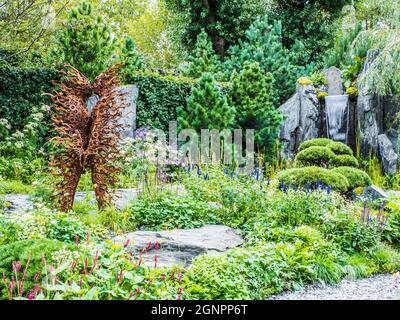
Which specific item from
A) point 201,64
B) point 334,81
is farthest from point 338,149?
point 201,64

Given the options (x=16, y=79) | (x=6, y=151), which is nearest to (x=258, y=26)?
(x=16, y=79)

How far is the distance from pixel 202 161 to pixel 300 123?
4.89 m

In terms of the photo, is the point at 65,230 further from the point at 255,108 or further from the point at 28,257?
the point at 255,108

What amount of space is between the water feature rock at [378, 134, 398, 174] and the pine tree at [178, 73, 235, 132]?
3734mm

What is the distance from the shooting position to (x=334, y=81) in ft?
45.2

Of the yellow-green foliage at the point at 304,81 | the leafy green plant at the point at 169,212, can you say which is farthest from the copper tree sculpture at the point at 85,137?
the yellow-green foliage at the point at 304,81

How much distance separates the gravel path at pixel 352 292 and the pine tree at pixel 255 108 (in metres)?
6.31

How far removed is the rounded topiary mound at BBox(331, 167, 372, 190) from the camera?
830cm

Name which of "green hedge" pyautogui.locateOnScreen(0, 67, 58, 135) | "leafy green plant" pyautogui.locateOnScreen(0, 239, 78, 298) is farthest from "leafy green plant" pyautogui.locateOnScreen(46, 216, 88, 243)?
"green hedge" pyautogui.locateOnScreen(0, 67, 58, 135)

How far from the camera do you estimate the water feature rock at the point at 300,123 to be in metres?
12.8

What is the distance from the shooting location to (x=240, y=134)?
10867 mm

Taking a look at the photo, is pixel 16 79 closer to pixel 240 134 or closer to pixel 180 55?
pixel 240 134

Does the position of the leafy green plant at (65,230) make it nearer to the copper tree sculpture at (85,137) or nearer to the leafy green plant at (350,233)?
the copper tree sculpture at (85,137)

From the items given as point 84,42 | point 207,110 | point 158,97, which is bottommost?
point 207,110
